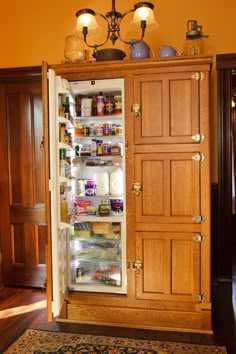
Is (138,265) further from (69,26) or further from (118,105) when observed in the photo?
(69,26)

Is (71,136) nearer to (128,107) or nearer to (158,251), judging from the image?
(128,107)

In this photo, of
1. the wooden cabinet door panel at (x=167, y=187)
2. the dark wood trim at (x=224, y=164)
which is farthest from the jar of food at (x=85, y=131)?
the dark wood trim at (x=224, y=164)

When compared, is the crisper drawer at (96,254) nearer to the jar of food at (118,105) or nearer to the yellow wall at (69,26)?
the jar of food at (118,105)

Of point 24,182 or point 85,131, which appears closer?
point 85,131

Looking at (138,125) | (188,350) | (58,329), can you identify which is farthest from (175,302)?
(138,125)

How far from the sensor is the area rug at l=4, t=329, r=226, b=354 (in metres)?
2.29

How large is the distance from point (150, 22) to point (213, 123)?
1.28 metres

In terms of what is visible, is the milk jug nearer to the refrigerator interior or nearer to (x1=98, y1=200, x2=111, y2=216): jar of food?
the refrigerator interior

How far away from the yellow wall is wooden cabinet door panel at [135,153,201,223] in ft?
3.10

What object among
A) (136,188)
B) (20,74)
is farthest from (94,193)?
(20,74)

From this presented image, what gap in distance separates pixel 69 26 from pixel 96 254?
2287 mm

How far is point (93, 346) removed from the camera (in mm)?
2361

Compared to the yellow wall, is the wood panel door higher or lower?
lower

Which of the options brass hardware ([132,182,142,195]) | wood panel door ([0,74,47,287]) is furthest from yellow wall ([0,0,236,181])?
brass hardware ([132,182,142,195])
